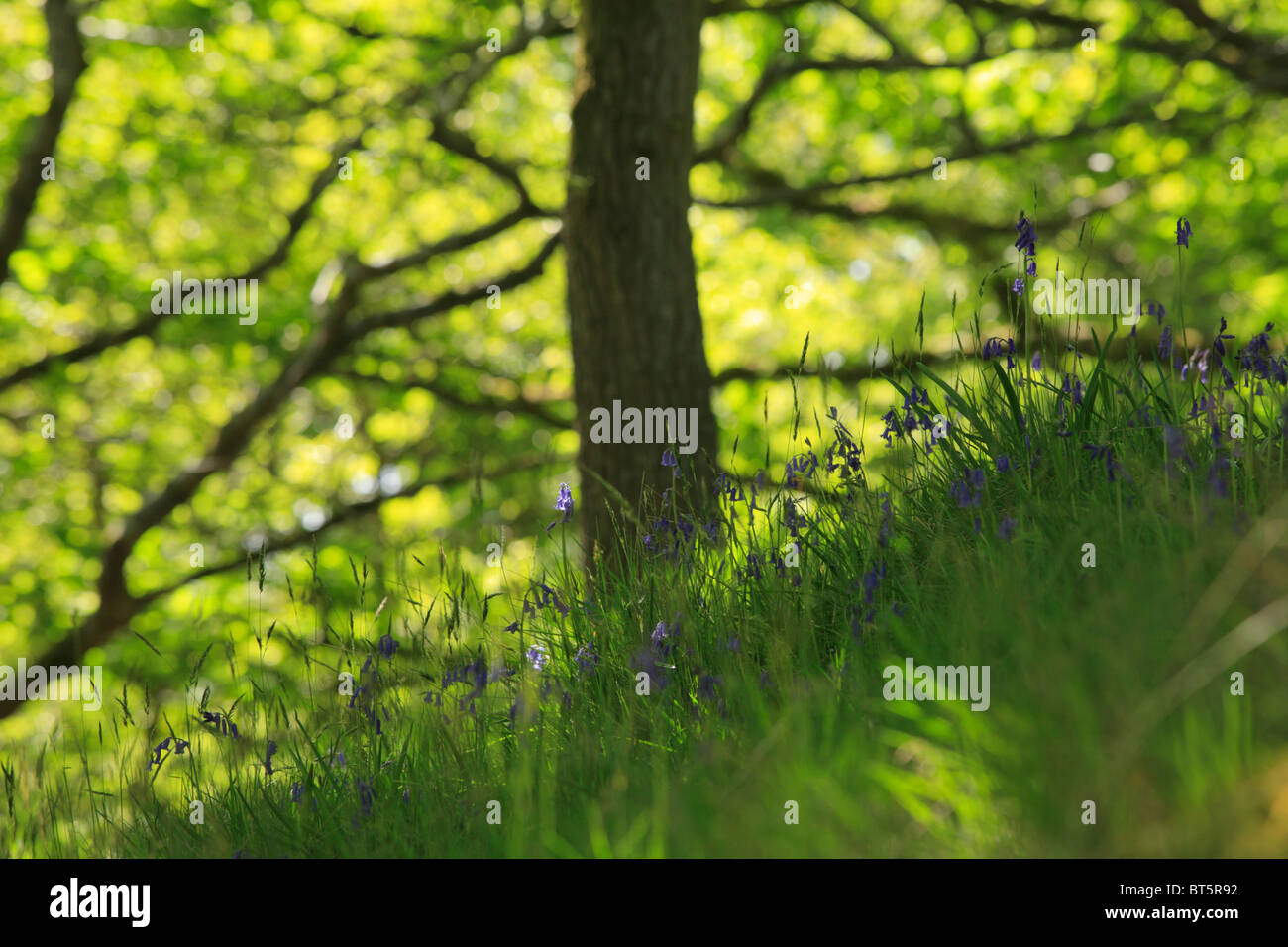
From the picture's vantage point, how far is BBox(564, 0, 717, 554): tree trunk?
5008 mm

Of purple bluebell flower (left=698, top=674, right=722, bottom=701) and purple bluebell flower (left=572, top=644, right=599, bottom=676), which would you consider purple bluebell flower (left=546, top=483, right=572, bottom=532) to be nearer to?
purple bluebell flower (left=572, top=644, right=599, bottom=676)

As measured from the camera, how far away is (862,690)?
2.11 meters

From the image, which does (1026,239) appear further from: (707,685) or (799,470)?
(707,685)

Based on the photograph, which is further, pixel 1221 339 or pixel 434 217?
pixel 434 217

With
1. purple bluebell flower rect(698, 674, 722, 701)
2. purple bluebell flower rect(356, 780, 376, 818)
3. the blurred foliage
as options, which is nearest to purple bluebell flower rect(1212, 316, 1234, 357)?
purple bluebell flower rect(698, 674, 722, 701)

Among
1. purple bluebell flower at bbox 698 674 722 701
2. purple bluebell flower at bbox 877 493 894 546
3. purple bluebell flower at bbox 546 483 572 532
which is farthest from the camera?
purple bluebell flower at bbox 546 483 572 532
